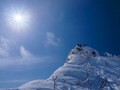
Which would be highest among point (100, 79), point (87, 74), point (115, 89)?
point (87, 74)

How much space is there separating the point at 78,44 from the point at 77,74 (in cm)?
1767

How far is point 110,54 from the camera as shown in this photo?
24.3 meters

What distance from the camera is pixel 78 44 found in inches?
1133

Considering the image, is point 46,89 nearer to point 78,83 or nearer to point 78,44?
point 78,83

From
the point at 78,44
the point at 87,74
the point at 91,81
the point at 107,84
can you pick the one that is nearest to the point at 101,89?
the point at 107,84

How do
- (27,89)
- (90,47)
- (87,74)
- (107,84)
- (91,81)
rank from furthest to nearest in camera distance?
(90,47)
(87,74)
(91,81)
(107,84)
(27,89)

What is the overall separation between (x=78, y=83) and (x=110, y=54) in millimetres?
18179

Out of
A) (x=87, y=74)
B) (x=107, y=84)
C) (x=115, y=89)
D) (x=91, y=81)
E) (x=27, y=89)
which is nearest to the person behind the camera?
(x=27, y=89)

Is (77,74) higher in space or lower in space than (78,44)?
lower

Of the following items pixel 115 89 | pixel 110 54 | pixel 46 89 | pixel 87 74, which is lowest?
pixel 115 89

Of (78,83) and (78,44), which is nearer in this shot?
(78,83)

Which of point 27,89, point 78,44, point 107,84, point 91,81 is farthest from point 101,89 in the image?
point 78,44

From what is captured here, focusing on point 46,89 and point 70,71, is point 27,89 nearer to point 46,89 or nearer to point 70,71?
point 46,89

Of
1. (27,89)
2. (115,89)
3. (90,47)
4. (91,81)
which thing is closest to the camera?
(27,89)
